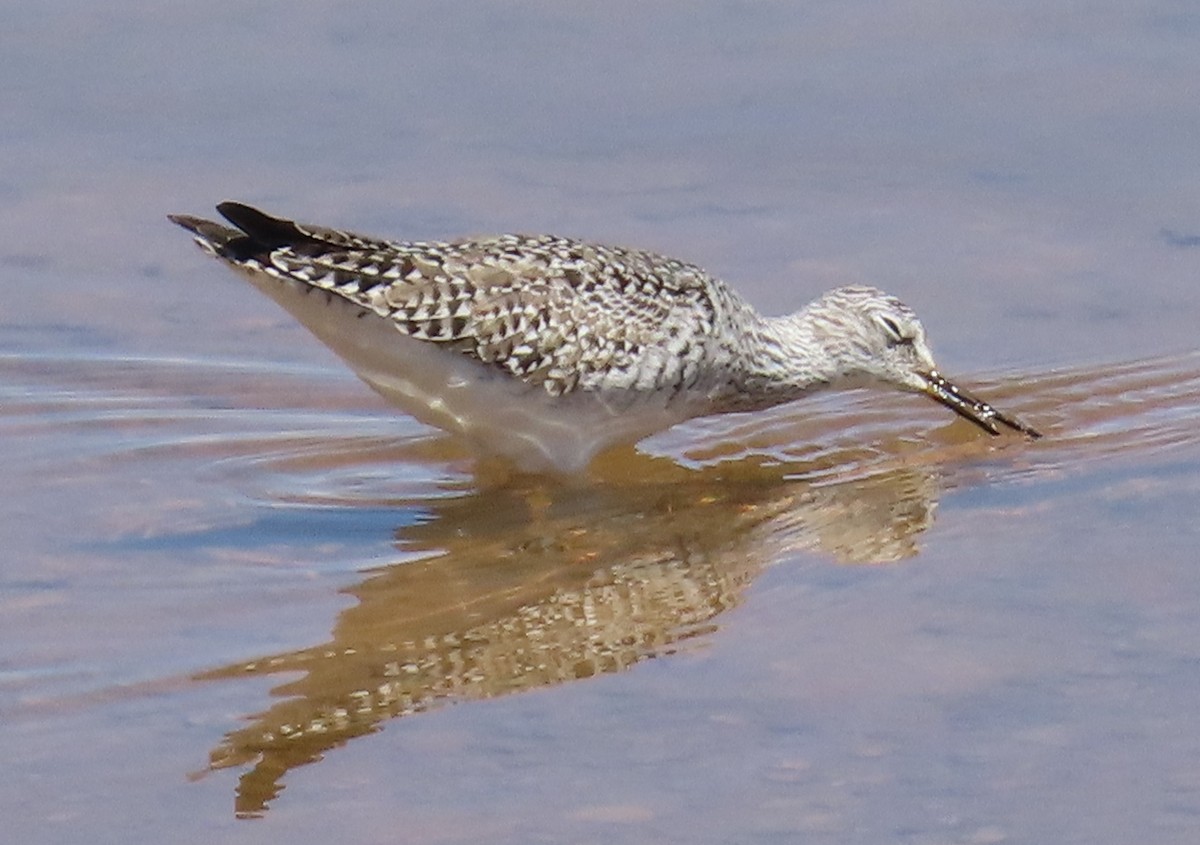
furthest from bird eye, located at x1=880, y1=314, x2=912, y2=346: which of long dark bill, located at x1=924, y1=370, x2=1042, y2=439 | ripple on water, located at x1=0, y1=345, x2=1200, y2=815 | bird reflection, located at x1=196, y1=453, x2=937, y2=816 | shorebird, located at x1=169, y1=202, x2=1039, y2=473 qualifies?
bird reflection, located at x1=196, y1=453, x2=937, y2=816

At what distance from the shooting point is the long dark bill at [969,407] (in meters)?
9.20

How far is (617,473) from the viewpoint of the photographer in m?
9.12

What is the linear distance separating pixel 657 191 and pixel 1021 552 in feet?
13.3

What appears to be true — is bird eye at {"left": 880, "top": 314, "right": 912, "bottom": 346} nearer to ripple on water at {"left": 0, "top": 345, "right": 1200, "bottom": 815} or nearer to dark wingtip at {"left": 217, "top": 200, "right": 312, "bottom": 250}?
ripple on water at {"left": 0, "top": 345, "right": 1200, "bottom": 815}

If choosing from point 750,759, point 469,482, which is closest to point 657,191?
point 469,482

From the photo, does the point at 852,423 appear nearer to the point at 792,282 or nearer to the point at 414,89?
the point at 792,282

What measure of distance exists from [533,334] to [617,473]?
2.79 ft

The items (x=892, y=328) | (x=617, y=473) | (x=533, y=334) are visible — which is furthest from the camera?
(x=892, y=328)

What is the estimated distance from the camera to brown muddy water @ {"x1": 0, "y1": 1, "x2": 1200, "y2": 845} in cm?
598

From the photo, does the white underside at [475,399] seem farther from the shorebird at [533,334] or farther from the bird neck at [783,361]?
the bird neck at [783,361]

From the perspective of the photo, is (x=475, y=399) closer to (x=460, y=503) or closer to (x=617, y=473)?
(x=460, y=503)

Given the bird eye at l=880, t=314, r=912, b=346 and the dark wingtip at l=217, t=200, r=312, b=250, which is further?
the bird eye at l=880, t=314, r=912, b=346

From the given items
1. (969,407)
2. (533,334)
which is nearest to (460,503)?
(533,334)

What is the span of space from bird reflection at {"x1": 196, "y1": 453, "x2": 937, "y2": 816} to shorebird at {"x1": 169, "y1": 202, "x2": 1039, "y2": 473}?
320 mm
